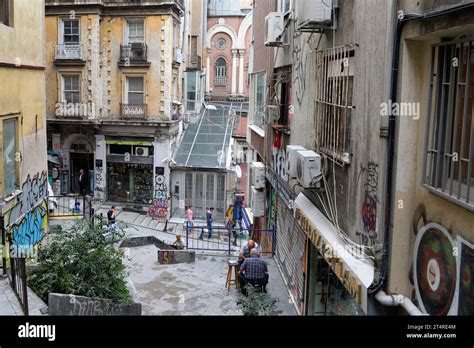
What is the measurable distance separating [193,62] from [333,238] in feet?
88.8

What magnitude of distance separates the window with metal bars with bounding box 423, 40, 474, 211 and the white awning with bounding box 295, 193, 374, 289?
4.64 feet

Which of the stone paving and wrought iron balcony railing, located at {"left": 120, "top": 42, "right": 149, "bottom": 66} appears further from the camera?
wrought iron balcony railing, located at {"left": 120, "top": 42, "right": 149, "bottom": 66}

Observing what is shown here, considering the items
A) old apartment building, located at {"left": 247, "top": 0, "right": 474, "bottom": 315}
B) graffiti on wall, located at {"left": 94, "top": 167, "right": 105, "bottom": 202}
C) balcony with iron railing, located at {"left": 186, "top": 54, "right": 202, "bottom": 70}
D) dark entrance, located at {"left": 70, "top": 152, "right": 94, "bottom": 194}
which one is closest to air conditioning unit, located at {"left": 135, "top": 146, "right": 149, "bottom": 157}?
graffiti on wall, located at {"left": 94, "top": 167, "right": 105, "bottom": 202}

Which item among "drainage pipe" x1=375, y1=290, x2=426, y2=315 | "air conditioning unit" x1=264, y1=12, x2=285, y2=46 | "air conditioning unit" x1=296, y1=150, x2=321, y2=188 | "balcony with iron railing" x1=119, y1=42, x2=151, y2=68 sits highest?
"balcony with iron railing" x1=119, y1=42, x2=151, y2=68

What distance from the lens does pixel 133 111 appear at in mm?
26141

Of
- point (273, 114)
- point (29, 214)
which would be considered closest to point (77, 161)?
point (29, 214)

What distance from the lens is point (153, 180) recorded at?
1034 inches

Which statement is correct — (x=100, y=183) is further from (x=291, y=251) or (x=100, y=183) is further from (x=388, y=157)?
(x=388, y=157)

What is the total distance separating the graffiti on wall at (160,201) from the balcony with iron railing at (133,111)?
3.19 metres

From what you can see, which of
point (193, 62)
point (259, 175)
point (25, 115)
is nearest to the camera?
point (25, 115)

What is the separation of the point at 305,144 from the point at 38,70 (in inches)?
315

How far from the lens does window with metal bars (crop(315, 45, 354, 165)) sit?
722 cm

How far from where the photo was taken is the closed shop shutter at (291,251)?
10.5 meters

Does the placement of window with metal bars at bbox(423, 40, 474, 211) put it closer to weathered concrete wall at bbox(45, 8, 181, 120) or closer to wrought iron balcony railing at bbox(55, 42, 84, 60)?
weathered concrete wall at bbox(45, 8, 181, 120)
